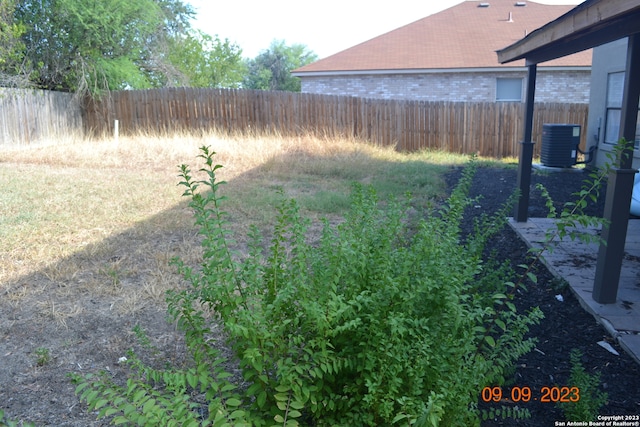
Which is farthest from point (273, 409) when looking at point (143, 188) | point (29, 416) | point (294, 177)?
point (294, 177)

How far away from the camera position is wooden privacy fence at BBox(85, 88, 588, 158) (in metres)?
14.9

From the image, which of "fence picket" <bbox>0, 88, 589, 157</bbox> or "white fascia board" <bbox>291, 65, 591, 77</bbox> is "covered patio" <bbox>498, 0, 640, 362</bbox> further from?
"white fascia board" <bbox>291, 65, 591, 77</bbox>

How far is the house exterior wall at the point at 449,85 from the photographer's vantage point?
17.9 m

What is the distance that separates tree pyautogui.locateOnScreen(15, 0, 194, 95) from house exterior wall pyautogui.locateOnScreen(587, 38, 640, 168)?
1311 centimetres

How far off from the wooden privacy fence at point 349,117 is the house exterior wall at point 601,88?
11.3 ft

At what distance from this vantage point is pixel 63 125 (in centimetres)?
1582

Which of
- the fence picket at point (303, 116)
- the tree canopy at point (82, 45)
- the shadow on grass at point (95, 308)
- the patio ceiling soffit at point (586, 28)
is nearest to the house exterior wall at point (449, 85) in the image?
the fence picket at point (303, 116)

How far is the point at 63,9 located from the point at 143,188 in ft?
31.4

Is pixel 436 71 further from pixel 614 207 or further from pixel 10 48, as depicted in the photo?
pixel 614 207

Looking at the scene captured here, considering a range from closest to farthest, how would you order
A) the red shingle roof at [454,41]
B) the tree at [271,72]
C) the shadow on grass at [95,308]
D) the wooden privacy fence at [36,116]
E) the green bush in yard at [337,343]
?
1. the green bush in yard at [337,343]
2. the shadow on grass at [95,308]
3. the wooden privacy fence at [36,116]
4. the red shingle roof at [454,41]
5. the tree at [271,72]

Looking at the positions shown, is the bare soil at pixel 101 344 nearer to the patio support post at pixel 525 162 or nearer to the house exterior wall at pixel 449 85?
the patio support post at pixel 525 162

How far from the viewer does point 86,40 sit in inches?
604

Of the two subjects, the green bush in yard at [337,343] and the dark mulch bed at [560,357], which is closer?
the green bush in yard at [337,343]

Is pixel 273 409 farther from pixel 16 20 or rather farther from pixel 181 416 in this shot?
pixel 16 20
